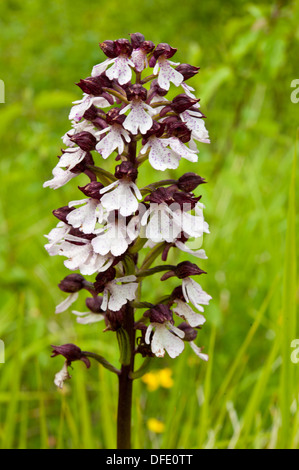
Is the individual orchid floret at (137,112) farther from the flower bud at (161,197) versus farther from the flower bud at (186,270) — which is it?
the flower bud at (186,270)

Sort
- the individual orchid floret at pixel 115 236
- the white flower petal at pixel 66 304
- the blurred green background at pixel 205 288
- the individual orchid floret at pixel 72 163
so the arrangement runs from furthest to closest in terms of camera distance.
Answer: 1. the blurred green background at pixel 205 288
2. the white flower petal at pixel 66 304
3. the individual orchid floret at pixel 72 163
4. the individual orchid floret at pixel 115 236

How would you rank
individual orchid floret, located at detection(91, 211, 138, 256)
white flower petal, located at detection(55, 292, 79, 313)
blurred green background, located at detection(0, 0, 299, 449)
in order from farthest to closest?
blurred green background, located at detection(0, 0, 299, 449) → white flower petal, located at detection(55, 292, 79, 313) → individual orchid floret, located at detection(91, 211, 138, 256)

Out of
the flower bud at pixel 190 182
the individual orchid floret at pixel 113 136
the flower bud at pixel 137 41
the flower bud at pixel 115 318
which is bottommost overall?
the flower bud at pixel 115 318

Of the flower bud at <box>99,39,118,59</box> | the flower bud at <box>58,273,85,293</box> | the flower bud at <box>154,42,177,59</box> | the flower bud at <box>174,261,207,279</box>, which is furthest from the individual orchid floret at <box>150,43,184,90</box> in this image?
the flower bud at <box>58,273,85,293</box>

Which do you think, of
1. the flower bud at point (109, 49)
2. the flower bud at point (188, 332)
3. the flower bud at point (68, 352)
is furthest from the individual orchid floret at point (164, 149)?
the flower bud at point (68, 352)

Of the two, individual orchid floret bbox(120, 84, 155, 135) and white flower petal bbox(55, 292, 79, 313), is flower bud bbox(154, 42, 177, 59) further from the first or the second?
white flower petal bbox(55, 292, 79, 313)

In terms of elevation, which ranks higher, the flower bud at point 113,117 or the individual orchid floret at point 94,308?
the flower bud at point 113,117

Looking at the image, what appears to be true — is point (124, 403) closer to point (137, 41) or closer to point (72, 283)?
point (72, 283)
